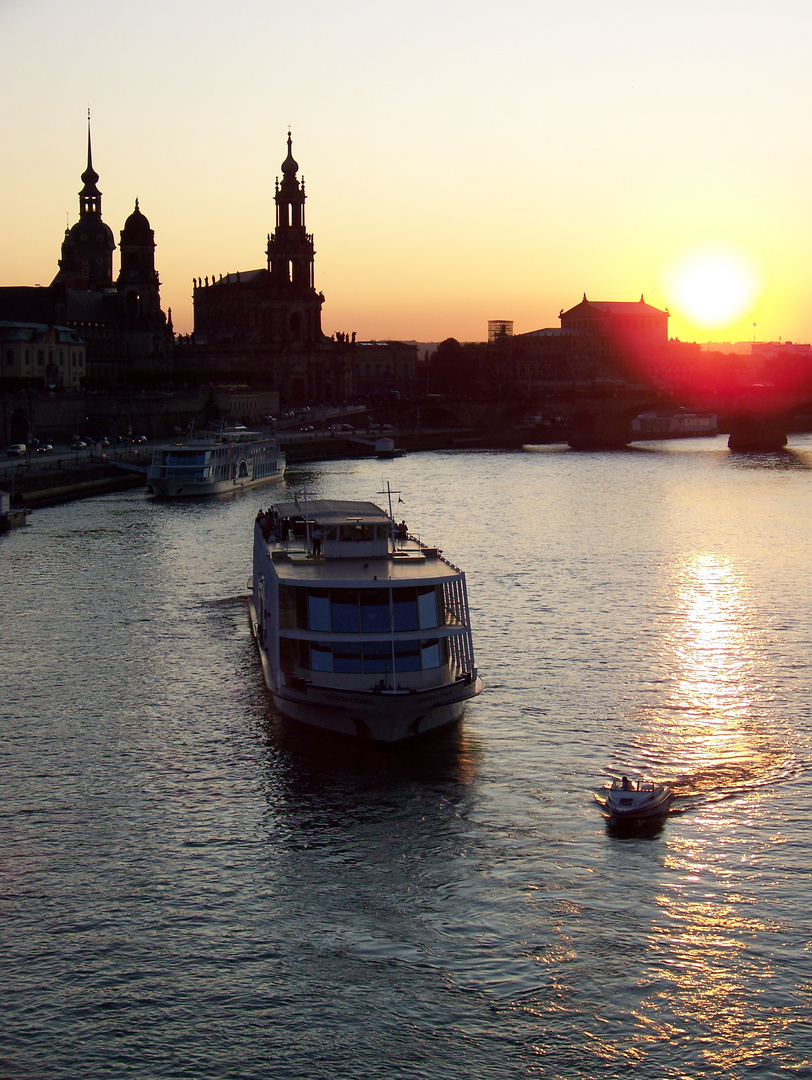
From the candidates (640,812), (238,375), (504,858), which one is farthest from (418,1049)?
(238,375)

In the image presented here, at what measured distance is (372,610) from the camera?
27.4 metres

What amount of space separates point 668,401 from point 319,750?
110415 mm

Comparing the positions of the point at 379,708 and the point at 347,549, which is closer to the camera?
the point at 379,708

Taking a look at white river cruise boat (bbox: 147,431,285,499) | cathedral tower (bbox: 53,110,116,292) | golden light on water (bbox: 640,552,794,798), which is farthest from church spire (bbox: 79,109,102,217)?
golden light on water (bbox: 640,552,794,798)

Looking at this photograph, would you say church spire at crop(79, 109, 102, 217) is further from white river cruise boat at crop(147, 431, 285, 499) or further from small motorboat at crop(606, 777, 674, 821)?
small motorboat at crop(606, 777, 674, 821)

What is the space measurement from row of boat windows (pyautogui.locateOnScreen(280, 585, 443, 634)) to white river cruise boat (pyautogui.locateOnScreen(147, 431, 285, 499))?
53192 millimetres

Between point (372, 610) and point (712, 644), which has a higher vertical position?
point (372, 610)

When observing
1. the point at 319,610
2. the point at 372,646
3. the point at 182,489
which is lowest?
the point at 372,646

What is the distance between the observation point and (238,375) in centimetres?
15275

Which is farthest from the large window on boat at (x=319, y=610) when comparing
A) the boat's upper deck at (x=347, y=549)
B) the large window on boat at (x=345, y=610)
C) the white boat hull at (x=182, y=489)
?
the white boat hull at (x=182, y=489)

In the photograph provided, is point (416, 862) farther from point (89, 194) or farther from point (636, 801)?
point (89, 194)

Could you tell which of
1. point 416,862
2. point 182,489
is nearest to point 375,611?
point 416,862

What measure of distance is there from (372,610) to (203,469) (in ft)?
180

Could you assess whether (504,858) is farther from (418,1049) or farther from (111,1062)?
(111,1062)
